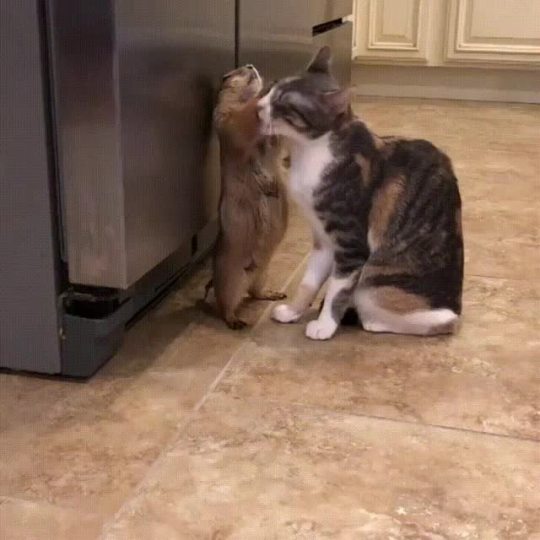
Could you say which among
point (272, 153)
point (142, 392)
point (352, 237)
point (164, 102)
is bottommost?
point (142, 392)

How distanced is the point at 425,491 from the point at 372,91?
114 inches

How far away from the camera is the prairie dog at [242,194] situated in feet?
4.59

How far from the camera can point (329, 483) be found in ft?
3.34

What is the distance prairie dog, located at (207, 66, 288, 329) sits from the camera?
4.59ft

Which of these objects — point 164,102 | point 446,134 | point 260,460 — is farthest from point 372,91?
point 260,460

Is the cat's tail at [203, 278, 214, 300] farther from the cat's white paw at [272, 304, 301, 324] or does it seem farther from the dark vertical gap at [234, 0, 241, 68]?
the dark vertical gap at [234, 0, 241, 68]

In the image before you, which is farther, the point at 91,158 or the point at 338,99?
the point at 338,99

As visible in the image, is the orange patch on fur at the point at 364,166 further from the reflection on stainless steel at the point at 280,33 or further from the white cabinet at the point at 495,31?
the white cabinet at the point at 495,31

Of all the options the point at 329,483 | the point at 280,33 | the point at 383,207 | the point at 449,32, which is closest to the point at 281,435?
the point at 329,483

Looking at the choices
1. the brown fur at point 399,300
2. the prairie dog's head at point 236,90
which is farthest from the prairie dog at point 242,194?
the brown fur at point 399,300

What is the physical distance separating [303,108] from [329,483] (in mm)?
591

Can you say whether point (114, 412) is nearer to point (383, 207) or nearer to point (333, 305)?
point (333, 305)

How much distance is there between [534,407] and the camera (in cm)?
121

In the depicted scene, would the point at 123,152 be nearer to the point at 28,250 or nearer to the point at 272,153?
the point at 28,250
